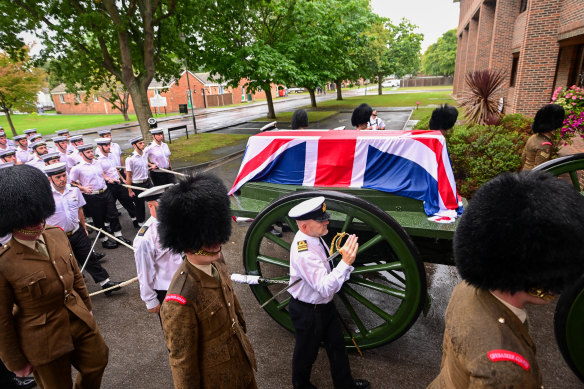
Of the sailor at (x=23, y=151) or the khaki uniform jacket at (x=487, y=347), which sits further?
the sailor at (x=23, y=151)

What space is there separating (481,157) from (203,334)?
5.56 metres

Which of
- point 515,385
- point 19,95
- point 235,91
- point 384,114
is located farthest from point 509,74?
point 235,91

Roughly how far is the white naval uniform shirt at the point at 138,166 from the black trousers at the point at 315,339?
4.98m

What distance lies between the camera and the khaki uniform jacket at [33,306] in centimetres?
204

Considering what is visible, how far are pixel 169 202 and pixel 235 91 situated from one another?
5357 cm

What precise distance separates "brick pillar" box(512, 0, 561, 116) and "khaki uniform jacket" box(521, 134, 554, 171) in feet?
23.5

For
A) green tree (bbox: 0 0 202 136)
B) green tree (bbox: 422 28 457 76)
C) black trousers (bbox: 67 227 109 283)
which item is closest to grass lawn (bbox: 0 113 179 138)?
green tree (bbox: 0 0 202 136)

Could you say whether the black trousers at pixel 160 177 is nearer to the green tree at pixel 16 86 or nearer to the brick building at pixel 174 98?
the green tree at pixel 16 86

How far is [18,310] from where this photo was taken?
84.4 inches

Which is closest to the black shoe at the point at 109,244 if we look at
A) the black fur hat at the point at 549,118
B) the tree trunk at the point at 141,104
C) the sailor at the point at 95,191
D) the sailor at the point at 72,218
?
the sailor at the point at 95,191

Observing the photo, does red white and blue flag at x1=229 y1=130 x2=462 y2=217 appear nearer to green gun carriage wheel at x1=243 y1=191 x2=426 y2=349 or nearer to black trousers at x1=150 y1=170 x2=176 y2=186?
green gun carriage wheel at x1=243 y1=191 x2=426 y2=349

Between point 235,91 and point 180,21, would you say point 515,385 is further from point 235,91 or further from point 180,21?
point 235,91

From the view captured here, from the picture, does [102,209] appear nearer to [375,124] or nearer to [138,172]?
[138,172]

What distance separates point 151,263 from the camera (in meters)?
2.79
